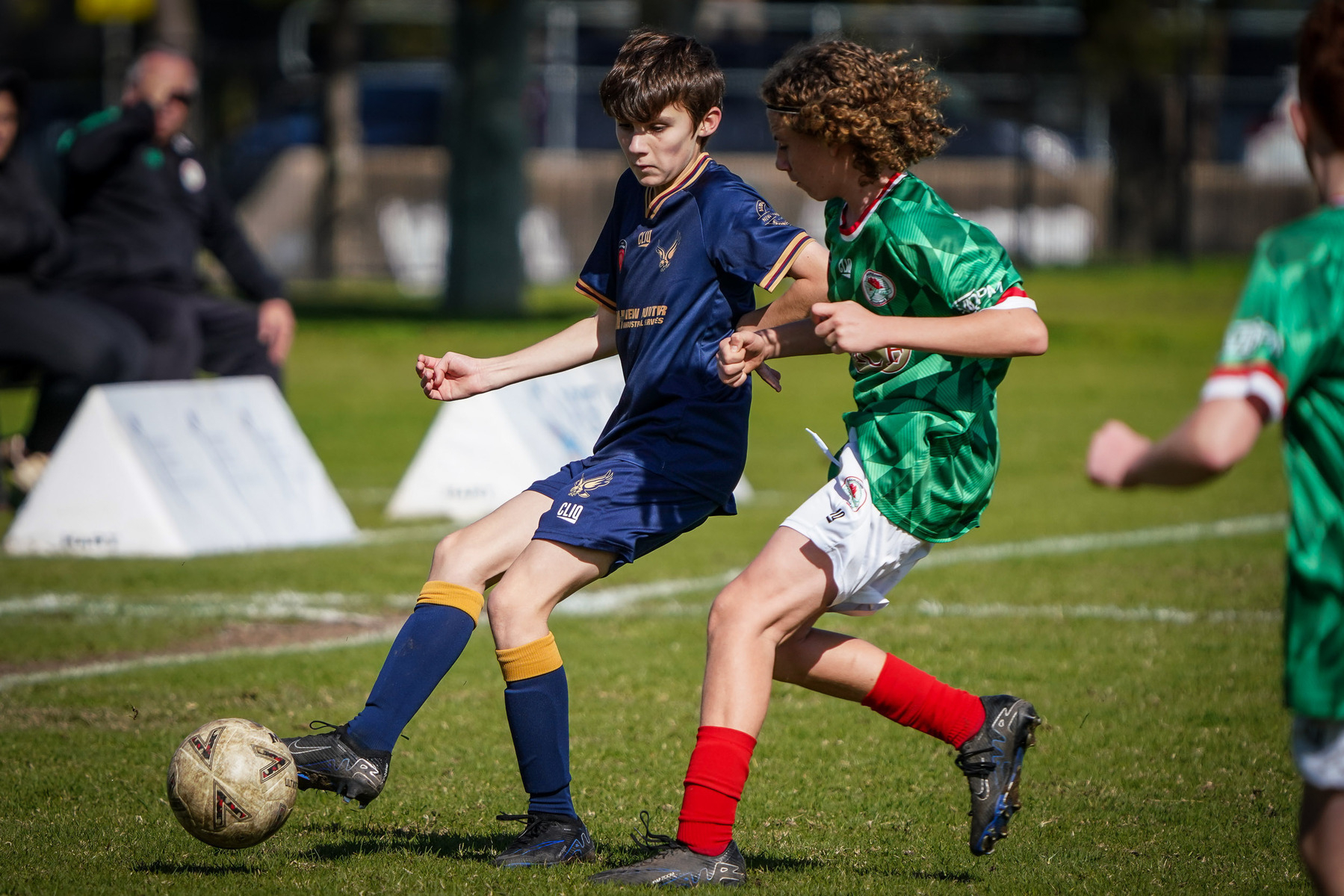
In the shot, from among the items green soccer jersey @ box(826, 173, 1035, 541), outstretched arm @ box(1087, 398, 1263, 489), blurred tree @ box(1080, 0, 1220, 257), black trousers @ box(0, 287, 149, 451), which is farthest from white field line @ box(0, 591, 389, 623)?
blurred tree @ box(1080, 0, 1220, 257)

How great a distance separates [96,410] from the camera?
8.02m

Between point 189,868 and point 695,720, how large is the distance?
1.94 m

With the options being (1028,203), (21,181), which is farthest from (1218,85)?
(21,181)

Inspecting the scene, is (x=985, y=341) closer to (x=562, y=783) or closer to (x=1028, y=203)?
(x=562, y=783)

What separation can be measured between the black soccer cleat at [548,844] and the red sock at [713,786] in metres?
0.42

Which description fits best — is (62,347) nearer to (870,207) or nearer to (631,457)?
(631,457)

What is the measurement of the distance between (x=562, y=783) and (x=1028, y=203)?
22260 millimetres

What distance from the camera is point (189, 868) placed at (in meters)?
3.88

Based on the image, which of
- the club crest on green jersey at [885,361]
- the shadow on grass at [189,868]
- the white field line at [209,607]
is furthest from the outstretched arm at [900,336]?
the white field line at [209,607]

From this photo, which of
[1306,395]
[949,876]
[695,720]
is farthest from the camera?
[695,720]

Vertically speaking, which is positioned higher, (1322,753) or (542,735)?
(1322,753)

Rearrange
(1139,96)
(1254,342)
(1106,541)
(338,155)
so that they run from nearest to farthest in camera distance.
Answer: (1254,342), (1106,541), (1139,96), (338,155)

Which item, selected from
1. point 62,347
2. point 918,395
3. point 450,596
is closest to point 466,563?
point 450,596

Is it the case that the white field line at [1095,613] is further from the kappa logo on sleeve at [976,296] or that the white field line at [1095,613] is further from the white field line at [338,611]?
the kappa logo on sleeve at [976,296]
